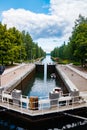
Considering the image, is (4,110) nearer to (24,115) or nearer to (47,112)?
(24,115)

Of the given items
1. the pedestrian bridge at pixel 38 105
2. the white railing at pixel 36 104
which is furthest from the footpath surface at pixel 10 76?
the pedestrian bridge at pixel 38 105

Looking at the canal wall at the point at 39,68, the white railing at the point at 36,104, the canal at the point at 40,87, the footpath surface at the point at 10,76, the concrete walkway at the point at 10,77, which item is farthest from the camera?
the canal wall at the point at 39,68

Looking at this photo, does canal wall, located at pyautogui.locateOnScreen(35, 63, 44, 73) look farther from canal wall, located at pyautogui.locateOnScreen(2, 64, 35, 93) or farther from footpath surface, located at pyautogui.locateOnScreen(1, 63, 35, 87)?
canal wall, located at pyautogui.locateOnScreen(2, 64, 35, 93)

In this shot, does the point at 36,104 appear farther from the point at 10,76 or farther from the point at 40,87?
the point at 10,76

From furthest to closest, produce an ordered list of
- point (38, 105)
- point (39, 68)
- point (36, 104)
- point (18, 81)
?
point (39, 68)
point (18, 81)
point (38, 105)
point (36, 104)

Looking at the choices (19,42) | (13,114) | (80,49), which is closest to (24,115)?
(13,114)

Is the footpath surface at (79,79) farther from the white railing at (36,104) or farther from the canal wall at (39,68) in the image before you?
the canal wall at (39,68)

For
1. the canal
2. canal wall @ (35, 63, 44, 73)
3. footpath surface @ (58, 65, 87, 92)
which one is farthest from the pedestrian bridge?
canal wall @ (35, 63, 44, 73)

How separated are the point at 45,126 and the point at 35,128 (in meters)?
0.80

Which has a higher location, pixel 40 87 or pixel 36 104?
pixel 36 104

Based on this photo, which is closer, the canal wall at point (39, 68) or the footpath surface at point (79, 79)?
the footpath surface at point (79, 79)

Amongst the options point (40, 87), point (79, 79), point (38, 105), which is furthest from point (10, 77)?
point (38, 105)

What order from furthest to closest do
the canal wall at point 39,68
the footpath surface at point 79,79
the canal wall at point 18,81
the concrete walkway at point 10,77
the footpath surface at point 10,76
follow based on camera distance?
the canal wall at point 39,68, the footpath surface at point 10,76, the concrete walkway at point 10,77, the canal wall at point 18,81, the footpath surface at point 79,79

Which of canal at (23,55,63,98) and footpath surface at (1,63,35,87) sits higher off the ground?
footpath surface at (1,63,35,87)
